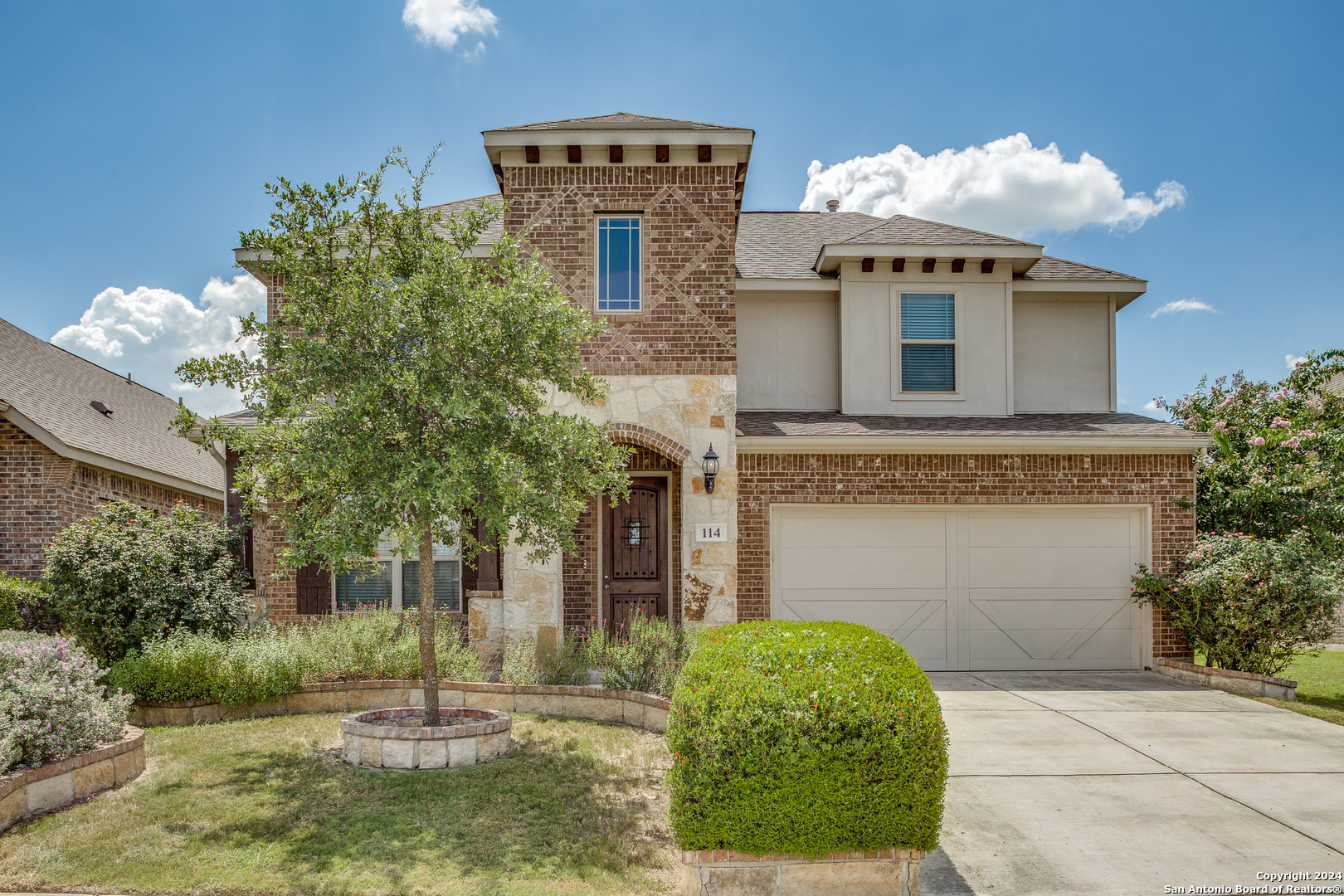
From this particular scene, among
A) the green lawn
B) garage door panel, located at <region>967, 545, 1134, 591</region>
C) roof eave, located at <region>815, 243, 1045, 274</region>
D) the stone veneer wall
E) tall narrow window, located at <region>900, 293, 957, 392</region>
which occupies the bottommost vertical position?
the green lawn

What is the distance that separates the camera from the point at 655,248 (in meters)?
10.1

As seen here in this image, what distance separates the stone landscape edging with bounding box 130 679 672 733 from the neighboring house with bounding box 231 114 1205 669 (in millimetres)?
1729

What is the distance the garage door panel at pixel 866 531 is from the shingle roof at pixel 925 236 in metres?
3.87

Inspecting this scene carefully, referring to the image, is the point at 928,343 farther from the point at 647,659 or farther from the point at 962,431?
the point at 647,659

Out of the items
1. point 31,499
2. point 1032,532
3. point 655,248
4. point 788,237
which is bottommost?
point 1032,532

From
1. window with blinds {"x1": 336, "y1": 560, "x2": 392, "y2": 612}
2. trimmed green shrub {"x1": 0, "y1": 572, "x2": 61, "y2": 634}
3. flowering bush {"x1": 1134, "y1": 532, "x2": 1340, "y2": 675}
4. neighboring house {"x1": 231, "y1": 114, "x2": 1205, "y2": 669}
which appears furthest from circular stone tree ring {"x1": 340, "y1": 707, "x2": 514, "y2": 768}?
flowering bush {"x1": 1134, "y1": 532, "x2": 1340, "y2": 675}

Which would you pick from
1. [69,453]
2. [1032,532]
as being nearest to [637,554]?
[1032,532]

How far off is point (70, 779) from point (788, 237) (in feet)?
38.6

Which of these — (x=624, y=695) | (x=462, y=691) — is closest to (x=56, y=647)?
(x=462, y=691)

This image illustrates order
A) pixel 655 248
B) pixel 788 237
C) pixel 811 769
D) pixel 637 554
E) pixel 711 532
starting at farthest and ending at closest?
pixel 788 237
pixel 637 554
pixel 655 248
pixel 711 532
pixel 811 769

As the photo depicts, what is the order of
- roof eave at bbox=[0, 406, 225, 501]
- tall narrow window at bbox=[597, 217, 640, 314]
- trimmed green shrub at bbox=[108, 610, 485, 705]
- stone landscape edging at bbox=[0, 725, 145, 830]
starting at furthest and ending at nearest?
1. roof eave at bbox=[0, 406, 225, 501]
2. tall narrow window at bbox=[597, 217, 640, 314]
3. trimmed green shrub at bbox=[108, 610, 485, 705]
4. stone landscape edging at bbox=[0, 725, 145, 830]

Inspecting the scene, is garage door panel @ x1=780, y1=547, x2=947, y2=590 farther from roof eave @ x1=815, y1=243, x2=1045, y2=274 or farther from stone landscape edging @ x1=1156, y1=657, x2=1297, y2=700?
roof eave @ x1=815, y1=243, x2=1045, y2=274

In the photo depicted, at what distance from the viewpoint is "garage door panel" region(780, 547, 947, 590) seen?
10.6m

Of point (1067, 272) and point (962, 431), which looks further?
point (1067, 272)
